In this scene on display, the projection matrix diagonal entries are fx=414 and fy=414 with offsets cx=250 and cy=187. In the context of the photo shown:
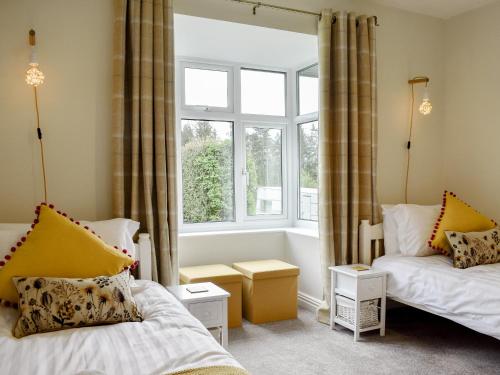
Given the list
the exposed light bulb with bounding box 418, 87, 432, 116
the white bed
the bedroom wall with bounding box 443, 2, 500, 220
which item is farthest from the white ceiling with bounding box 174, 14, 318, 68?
the white bed

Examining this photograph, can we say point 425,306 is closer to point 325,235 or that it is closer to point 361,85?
point 325,235

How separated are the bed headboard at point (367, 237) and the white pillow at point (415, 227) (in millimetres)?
159

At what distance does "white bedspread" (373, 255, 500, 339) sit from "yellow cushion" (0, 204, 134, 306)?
184cm

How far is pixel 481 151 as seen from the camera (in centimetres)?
344

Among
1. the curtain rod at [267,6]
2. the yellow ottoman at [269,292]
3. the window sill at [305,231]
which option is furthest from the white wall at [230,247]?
the curtain rod at [267,6]

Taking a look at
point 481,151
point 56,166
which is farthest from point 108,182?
point 481,151

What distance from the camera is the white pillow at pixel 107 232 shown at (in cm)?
204

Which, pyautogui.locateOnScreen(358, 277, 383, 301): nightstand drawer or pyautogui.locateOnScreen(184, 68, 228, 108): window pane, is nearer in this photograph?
pyautogui.locateOnScreen(358, 277, 383, 301): nightstand drawer

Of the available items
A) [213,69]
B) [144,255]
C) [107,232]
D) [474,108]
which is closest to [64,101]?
[107,232]

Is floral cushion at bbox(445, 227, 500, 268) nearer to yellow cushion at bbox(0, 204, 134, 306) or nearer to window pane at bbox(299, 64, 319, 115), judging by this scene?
window pane at bbox(299, 64, 319, 115)

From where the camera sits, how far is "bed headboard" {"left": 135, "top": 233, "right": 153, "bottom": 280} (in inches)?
98.5

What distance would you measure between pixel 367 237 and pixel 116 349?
223 centimetres

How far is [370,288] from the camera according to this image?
9.43 feet

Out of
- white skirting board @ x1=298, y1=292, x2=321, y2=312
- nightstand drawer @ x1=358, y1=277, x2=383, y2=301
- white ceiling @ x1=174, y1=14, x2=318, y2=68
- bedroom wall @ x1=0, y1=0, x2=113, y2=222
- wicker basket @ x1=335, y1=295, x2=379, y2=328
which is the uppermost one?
white ceiling @ x1=174, y1=14, x2=318, y2=68
